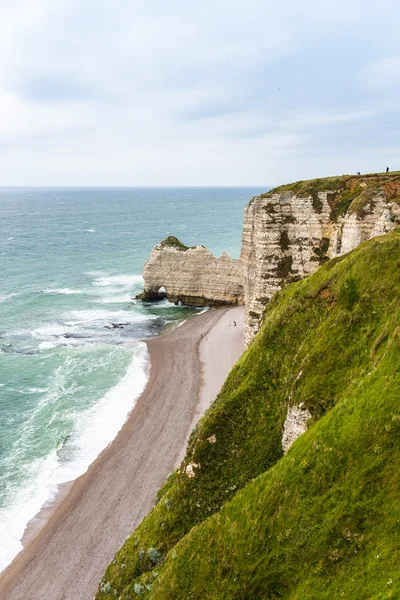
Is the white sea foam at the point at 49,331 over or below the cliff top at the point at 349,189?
below

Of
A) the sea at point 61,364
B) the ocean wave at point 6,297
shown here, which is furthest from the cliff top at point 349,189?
the ocean wave at point 6,297

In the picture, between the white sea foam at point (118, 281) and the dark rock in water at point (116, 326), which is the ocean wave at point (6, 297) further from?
the dark rock in water at point (116, 326)

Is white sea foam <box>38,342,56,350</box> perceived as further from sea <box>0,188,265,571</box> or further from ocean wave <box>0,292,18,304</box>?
ocean wave <box>0,292,18,304</box>

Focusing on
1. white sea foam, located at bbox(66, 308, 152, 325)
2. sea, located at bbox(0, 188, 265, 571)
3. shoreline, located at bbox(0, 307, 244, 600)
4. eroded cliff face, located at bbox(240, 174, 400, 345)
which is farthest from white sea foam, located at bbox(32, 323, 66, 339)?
eroded cliff face, located at bbox(240, 174, 400, 345)

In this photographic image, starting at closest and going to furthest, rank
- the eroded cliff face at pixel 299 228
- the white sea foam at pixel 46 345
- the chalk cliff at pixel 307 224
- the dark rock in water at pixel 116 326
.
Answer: the chalk cliff at pixel 307 224
the eroded cliff face at pixel 299 228
the white sea foam at pixel 46 345
the dark rock in water at pixel 116 326

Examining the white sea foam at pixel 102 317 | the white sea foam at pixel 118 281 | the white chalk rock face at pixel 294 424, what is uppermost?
the white chalk rock face at pixel 294 424

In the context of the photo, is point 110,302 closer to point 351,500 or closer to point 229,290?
point 229,290
